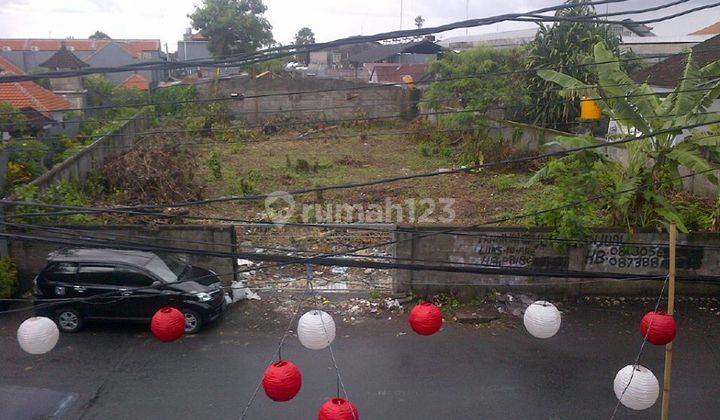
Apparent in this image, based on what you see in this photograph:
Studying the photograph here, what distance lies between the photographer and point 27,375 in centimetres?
928

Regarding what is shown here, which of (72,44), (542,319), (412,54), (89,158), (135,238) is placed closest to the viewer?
(542,319)

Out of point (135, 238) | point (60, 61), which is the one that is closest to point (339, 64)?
point (60, 61)

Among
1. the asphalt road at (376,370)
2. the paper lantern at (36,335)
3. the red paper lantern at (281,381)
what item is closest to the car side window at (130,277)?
the asphalt road at (376,370)

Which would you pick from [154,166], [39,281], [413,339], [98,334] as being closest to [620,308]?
[413,339]

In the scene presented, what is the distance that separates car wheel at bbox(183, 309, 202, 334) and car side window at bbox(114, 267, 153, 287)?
2.89 ft

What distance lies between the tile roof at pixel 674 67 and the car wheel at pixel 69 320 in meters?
16.4

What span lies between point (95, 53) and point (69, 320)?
130ft

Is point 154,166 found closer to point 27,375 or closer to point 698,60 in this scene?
point 27,375

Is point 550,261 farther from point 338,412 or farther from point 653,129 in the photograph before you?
point 338,412

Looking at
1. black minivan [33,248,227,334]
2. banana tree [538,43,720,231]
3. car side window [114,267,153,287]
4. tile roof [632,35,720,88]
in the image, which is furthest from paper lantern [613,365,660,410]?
tile roof [632,35,720,88]

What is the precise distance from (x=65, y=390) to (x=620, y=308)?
33.4ft

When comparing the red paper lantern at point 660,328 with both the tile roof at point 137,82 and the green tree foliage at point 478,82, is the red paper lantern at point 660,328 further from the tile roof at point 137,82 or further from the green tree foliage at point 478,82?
the tile roof at point 137,82

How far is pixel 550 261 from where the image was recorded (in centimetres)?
1208

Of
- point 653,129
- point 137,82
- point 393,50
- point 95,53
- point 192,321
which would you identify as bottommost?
point 192,321
